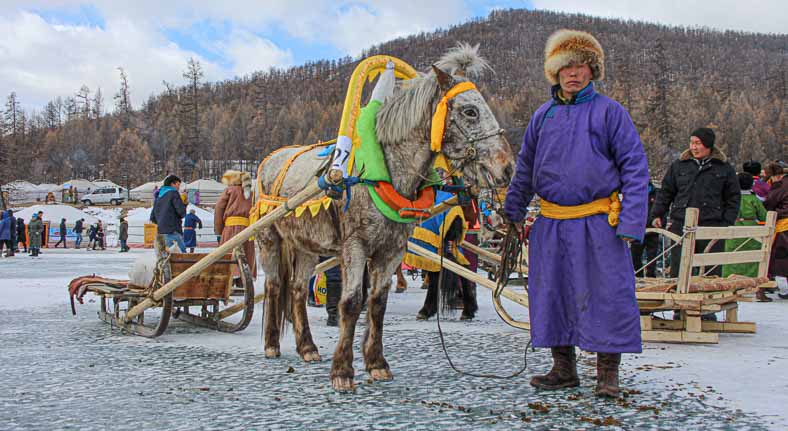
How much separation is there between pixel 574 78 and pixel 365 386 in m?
2.47

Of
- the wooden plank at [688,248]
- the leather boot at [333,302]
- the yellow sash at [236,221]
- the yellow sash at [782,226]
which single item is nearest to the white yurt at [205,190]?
the yellow sash at [236,221]

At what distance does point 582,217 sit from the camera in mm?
4434

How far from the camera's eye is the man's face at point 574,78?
4.54 m

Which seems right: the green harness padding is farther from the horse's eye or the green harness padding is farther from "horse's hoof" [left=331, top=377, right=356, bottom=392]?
"horse's hoof" [left=331, top=377, right=356, bottom=392]

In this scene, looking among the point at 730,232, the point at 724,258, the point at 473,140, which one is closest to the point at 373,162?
the point at 473,140

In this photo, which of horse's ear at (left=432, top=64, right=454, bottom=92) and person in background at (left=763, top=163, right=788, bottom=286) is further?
person in background at (left=763, top=163, right=788, bottom=286)

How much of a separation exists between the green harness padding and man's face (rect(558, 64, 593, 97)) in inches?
42.0

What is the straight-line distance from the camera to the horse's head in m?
4.48

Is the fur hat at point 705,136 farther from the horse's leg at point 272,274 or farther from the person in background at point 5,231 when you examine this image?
the person in background at point 5,231

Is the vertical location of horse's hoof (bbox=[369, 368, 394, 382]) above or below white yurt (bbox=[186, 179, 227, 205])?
below

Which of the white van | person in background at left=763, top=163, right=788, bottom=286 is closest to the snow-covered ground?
person in background at left=763, top=163, right=788, bottom=286

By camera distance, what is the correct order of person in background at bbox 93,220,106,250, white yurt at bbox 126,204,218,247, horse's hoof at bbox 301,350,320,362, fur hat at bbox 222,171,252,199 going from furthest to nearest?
1. white yurt at bbox 126,204,218,247
2. person in background at bbox 93,220,106,250
3. fur hat at bbox 222,171,252,199
4. horse's hoof at bbox 301,350,320,362

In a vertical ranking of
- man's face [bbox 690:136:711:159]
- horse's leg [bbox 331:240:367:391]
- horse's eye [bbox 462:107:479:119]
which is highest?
man's face [bbox 690:136:711:159]

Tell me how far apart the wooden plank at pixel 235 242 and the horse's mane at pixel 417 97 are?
665mm
